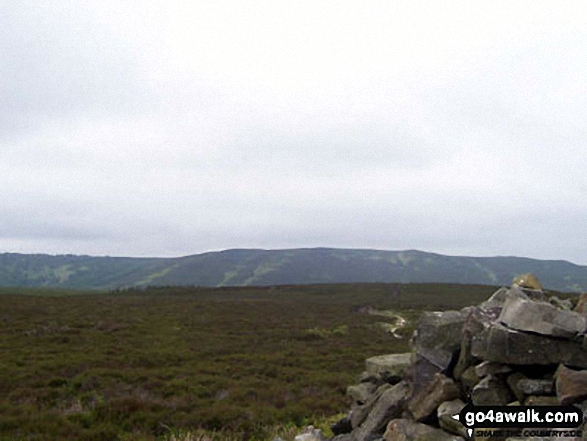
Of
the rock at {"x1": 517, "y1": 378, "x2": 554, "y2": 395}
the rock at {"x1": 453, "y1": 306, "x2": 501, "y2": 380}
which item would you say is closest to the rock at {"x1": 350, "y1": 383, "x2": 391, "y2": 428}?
the rock at {"x1": 453, "y1": 306, "x2": 501, "y2": 380}

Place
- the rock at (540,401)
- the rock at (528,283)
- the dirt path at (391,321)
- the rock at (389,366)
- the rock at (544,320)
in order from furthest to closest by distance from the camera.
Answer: the dirt path at (391,321) < the rock at (389,366) < the rock at (528,283) < the rock at (544,320) < the rock at (540,401)

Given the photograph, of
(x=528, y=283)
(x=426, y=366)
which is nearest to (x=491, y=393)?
(x=426, y=366)

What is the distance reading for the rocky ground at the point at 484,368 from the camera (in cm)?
632

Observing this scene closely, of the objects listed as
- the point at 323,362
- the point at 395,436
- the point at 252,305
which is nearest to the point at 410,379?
the point at 395,436

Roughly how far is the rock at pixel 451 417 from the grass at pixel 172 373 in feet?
16.5

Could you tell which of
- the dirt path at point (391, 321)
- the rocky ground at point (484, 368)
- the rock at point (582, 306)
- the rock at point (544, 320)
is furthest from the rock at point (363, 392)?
the dirt path at point (391, 321)

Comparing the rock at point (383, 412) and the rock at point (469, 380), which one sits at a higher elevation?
the rock at point (469, 380)

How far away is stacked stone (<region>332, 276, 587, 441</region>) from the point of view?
6.34 m

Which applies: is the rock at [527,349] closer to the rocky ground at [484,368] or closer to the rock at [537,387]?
the rocky ground at [484,368]

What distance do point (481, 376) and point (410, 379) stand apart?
1.58 metres

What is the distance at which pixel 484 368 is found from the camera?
6.88 m

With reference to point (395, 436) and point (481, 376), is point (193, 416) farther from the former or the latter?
point (481, 376)

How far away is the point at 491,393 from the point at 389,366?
3329mm

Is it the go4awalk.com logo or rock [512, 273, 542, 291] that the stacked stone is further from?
rock [512, 273, 542, 291]
